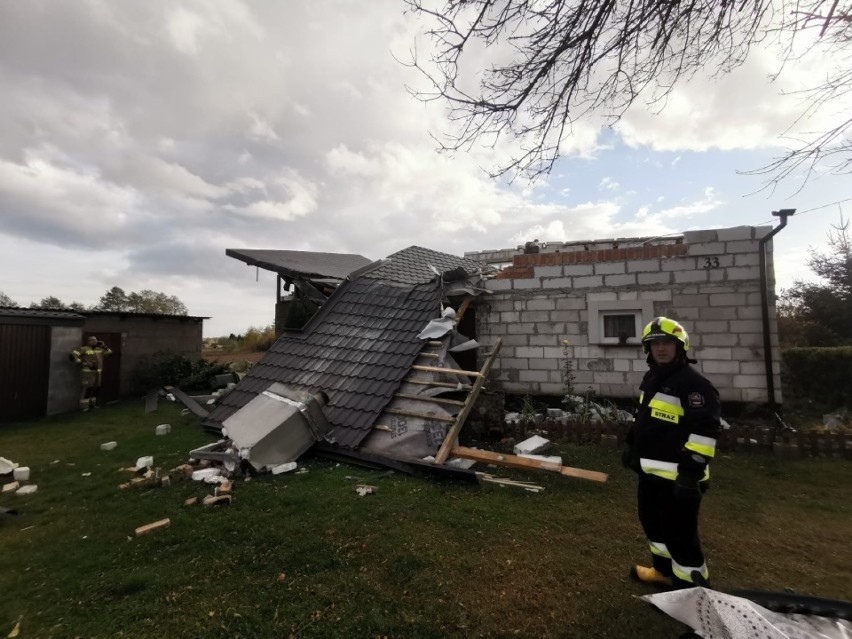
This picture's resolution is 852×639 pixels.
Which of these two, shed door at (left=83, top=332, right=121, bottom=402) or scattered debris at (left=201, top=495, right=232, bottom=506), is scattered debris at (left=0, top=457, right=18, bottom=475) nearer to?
scattered debris at (left=201, top=495, right=232, bottom=506)

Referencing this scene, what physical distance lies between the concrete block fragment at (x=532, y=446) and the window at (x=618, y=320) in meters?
2.66

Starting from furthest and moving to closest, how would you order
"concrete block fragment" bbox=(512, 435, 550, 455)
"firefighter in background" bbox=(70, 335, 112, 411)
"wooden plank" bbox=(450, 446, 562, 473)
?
"firefighter in background" bbox=(70, 335, 112, 411), "concrete block fragment" bbox=(512, 435, 550, 455), "wooden plank" bbox=(450, 446, 562, 473)

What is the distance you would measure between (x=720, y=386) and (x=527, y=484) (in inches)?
185

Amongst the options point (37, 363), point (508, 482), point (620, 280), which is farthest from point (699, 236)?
point (37, 363)

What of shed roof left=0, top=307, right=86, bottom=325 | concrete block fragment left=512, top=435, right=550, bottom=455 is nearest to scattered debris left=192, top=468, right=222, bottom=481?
concrete block fragment left=512, top=435, right=550, bottom=455

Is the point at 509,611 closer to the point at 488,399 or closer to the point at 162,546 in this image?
the point at 162,546

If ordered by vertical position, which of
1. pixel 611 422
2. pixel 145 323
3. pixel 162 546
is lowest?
pixel 162 546

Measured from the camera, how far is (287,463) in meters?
5.09

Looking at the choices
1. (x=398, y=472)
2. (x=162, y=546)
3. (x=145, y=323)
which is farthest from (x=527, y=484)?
(x=145, y=323)

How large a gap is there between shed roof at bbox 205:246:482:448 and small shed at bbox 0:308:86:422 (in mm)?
5877

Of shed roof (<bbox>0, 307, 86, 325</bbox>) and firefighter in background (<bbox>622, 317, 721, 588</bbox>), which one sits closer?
firefighter in background (<bbox>622, 317, 721, 588</bbox>)

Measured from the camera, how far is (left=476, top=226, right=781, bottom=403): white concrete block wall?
269 inches

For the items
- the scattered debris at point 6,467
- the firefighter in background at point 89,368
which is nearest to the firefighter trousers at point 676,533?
the scattered debris at point 6,467

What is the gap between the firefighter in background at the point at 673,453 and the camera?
96.2 inches
